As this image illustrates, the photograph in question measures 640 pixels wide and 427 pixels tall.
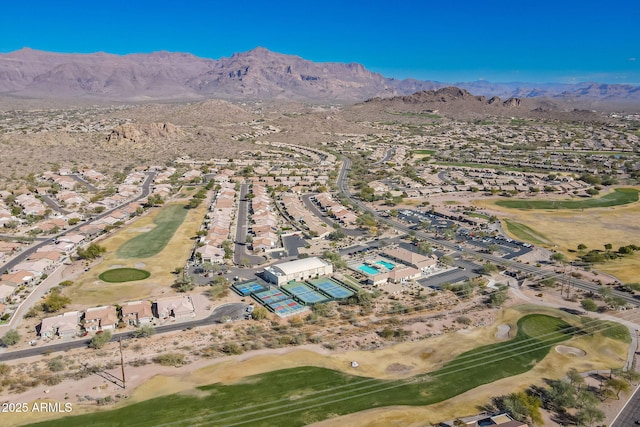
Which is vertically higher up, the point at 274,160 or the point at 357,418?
the point at 274,160

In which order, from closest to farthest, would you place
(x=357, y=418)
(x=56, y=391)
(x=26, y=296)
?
(x=357, y=418) < (x=56, y=391) < (x=26, y=296)

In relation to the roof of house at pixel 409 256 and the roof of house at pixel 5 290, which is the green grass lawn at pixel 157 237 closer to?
the roof of house at pixel 5 290

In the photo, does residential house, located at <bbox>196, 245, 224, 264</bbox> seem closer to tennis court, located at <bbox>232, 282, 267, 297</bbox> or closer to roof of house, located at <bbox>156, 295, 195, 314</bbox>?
tennis court, located at <bbox>232, 282, 267, 297</bbox>

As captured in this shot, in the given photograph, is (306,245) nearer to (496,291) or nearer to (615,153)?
(496,291)

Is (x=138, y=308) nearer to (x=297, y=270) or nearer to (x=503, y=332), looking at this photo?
(x=297, y=270)

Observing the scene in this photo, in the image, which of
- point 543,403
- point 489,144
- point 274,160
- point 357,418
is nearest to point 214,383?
point 357,418

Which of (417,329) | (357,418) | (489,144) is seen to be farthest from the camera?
(489,144)
